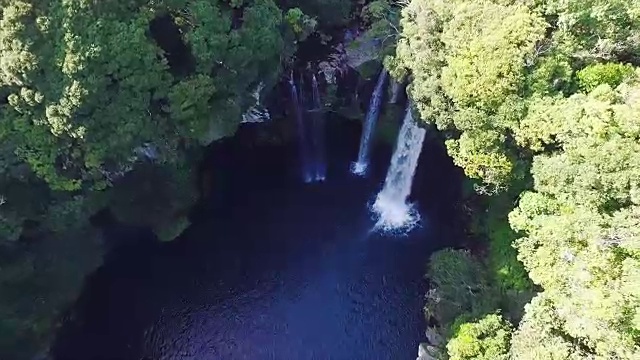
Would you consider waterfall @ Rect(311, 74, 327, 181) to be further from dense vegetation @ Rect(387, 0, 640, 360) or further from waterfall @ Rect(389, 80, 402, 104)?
dense vegetation @ Rect(387, 0, 640, 360)

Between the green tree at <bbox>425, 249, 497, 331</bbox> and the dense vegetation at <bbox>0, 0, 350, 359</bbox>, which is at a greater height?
the dense vegetation at <bbox>0, 0, 350, 359</bbox>

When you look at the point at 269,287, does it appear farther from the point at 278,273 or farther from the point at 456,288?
the point at 456,288

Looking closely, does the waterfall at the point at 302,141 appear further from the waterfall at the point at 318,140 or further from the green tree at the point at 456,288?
the green tree at the point at 456,288

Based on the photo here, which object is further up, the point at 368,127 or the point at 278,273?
the point at 368,127

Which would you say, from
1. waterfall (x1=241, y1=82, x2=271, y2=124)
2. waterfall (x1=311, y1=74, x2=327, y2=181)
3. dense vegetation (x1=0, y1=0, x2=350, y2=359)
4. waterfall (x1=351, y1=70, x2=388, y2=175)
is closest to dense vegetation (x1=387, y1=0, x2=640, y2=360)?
waterfall (x1=351, y1=70, x2=388, y2=175)

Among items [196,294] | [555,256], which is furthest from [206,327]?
[555,256]

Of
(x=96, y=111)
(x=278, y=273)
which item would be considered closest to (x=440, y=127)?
(x=278, y=273)

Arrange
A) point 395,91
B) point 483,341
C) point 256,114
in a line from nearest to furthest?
point 483,341 → point 256,114 → point 395,91
